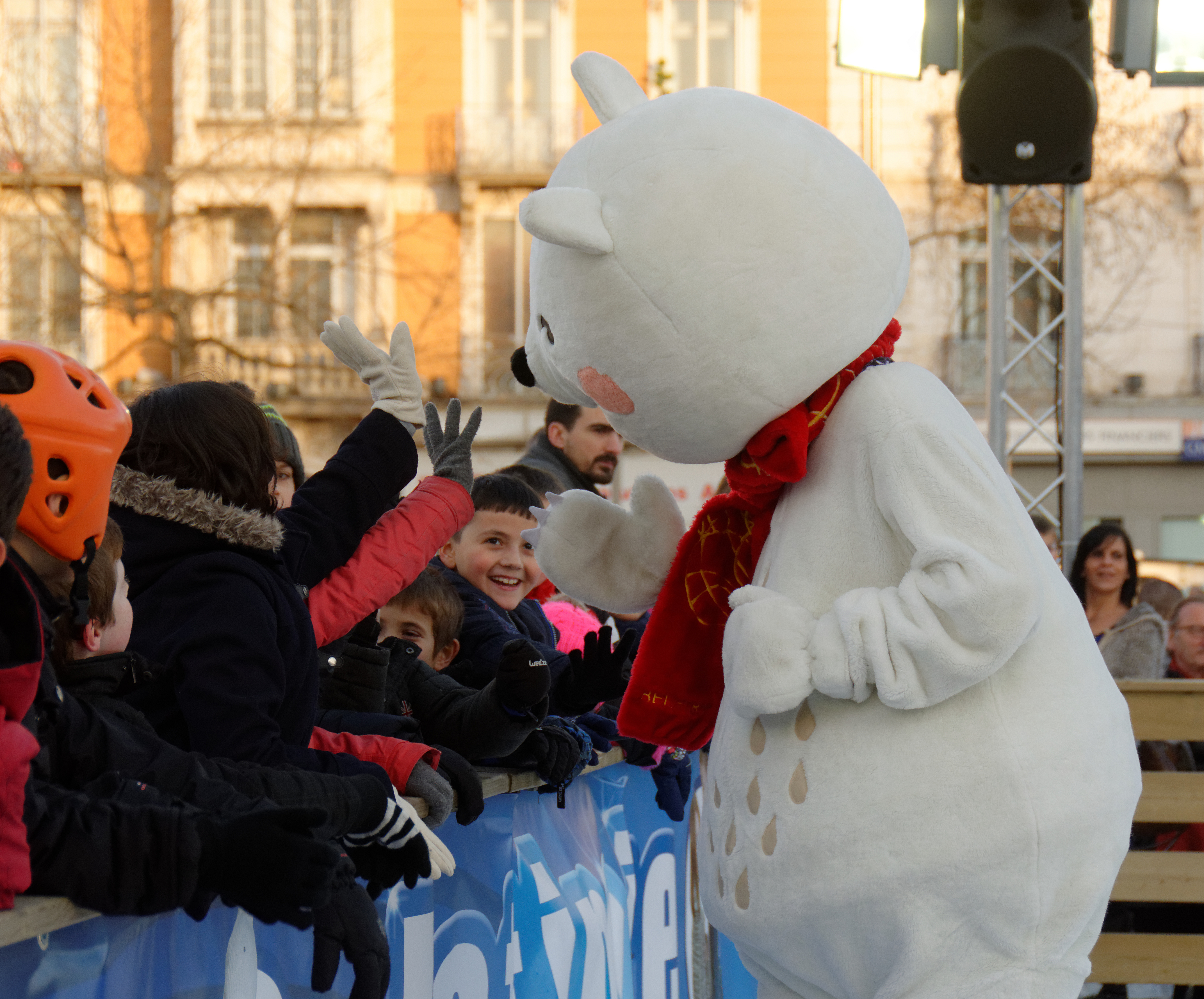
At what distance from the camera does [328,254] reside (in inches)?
759

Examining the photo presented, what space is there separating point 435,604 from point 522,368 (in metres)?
1.10

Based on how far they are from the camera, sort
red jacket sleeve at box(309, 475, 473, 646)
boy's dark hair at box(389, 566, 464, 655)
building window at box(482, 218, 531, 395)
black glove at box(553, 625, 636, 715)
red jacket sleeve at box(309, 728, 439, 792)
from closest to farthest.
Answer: red jacket sleeve at box(309, 728, 439, 792) → red jacket sleeve at box(309, 475, 473, 646) → black glove at box(553, 625, 636, 715) → boy's dark hair at box(389, 566, 464, 655) → building window at box(482, 218, 531, 395)

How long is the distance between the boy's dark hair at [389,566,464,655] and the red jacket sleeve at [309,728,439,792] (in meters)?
0.79

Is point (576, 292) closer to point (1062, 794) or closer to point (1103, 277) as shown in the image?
point (1062, 794)

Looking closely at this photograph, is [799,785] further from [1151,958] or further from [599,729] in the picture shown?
[1151,958]

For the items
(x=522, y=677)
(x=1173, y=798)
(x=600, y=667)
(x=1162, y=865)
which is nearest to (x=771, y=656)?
(x=522, y=677)

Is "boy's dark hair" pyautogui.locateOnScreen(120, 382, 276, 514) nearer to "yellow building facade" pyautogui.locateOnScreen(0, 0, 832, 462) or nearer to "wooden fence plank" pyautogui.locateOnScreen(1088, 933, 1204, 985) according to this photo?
"wooden fence plank" pyautogui.locateOnScreen(1088, 933, 1204, 985)

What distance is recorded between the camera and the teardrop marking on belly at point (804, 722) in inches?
80.1

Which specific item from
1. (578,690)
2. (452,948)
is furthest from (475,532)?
(452,948)

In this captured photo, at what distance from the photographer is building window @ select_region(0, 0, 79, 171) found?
17188 millimetres

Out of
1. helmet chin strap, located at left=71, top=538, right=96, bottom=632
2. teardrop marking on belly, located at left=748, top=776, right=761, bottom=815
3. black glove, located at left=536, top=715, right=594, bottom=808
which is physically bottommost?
black glove, located at left=536, top=715, right=594, bottom=808

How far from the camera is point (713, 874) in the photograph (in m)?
2.22

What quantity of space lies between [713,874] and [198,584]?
95 cm

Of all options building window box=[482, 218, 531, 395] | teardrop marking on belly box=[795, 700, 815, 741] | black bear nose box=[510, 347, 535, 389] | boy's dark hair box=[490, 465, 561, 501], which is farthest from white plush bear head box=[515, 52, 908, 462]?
building window box=[482, 218, 531, 395]
